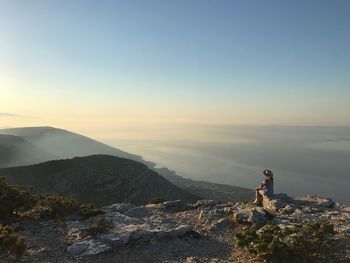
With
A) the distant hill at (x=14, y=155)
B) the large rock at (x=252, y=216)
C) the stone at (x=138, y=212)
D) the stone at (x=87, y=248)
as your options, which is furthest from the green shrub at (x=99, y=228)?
the distant hill at (x=14, y=155)

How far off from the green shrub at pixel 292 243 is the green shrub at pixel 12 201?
1371cm

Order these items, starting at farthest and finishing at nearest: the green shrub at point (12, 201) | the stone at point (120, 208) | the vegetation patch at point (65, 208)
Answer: the stone at point (120, 208) → the vegetation patch at point (65, 208) → the green shrub at point (12, 201)

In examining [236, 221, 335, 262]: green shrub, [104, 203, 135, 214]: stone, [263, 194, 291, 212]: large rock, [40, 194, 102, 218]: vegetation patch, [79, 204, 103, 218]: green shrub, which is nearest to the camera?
[236, 221, 335, 262]: green shrub

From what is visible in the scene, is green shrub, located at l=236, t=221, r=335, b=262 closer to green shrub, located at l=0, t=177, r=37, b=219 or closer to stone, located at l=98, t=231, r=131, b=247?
stone, located at l=98, t=231, r=131, b=247

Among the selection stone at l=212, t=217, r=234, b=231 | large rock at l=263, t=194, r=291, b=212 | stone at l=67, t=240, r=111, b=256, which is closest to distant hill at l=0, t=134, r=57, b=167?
large rock at l=263, t=194, r=291, b=212

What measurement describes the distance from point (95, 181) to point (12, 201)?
60965 millimetres

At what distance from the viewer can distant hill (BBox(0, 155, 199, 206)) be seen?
252ft

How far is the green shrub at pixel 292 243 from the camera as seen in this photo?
14.9 metres

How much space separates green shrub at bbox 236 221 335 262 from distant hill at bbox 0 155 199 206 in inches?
2201

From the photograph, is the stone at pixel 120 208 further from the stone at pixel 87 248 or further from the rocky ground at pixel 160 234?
the stone at pixel 87 248

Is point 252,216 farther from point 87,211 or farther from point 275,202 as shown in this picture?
point 87,211

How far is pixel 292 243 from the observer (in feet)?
50.5

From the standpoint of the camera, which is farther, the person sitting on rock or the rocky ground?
the person sitting on rock

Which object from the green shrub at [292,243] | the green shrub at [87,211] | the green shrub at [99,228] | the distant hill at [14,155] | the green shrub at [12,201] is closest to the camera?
the green shrub at [292,243]
